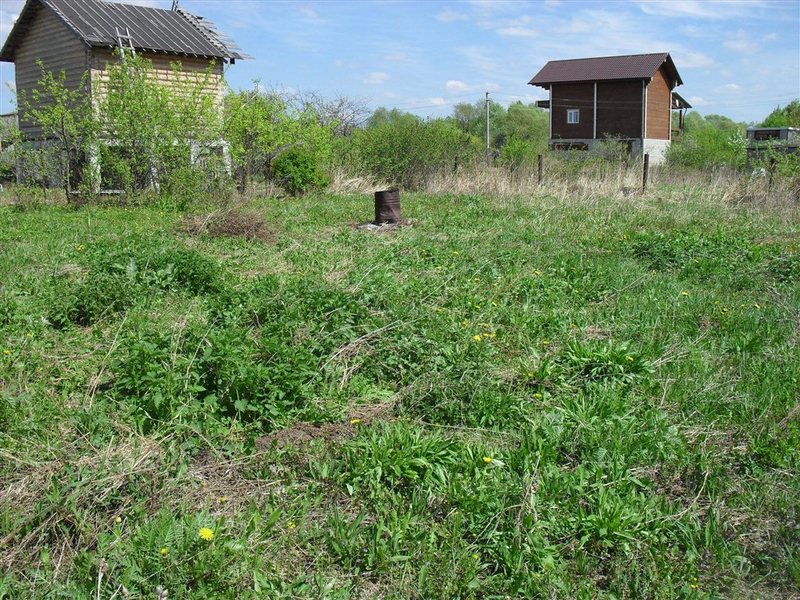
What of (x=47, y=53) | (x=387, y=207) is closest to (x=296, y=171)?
(x=387, y=207)

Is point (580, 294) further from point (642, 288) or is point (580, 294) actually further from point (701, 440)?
point (701, 440)

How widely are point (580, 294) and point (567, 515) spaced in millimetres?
3937

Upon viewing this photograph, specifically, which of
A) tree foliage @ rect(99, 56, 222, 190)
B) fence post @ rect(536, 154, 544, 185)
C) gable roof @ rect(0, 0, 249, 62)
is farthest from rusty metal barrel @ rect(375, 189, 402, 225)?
gable roof @ rect(0, 0, 249, 62)

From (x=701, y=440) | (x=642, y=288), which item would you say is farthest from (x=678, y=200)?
(x=701, y=440)

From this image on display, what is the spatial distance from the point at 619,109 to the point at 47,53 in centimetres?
3036

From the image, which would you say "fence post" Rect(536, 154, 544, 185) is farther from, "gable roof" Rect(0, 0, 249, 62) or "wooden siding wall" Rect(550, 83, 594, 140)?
"wooden siding wall" Rect(550, 83, 594, 140)

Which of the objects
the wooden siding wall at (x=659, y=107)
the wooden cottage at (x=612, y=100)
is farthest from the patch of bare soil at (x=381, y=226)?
the wooden siding wall at (x=659, y=107)

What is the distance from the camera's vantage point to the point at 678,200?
16062 millimetres

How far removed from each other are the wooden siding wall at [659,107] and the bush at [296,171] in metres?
Answer: 29.8

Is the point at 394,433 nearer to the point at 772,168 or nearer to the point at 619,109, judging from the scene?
the point at 772,168

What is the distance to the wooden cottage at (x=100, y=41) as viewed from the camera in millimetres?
21547

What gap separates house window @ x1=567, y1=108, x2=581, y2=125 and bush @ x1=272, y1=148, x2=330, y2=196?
29556 millimetres

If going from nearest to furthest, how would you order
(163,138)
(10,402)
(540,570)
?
(540,570) < (10,402) < (163,138)

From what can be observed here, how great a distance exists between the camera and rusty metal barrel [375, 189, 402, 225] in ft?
39.0
